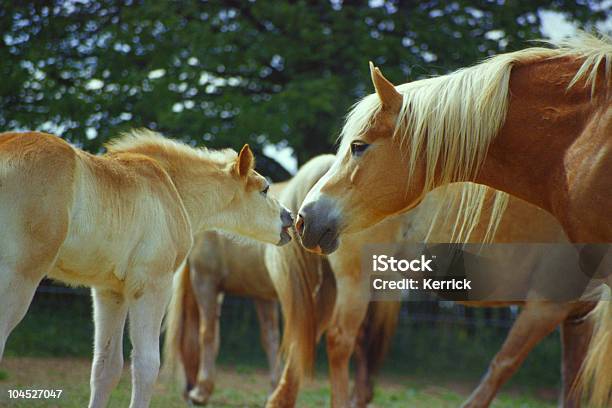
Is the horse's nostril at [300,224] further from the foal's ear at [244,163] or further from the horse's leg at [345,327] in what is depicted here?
the horse's leg at [345,327]

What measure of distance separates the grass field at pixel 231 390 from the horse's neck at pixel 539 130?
2.65 metres

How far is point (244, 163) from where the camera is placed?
4.66 meters

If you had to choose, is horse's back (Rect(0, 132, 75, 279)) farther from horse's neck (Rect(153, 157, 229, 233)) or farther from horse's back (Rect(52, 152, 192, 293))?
horse's neck (Rect(153, 157, 229, 233))

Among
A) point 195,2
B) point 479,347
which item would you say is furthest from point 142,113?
point 479,347

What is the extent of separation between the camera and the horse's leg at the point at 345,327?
567 cm

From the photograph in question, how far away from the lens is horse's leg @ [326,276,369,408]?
5.67 meters

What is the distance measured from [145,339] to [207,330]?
16.1 feet

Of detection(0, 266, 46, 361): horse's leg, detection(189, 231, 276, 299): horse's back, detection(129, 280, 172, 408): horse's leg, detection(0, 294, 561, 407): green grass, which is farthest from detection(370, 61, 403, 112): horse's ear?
detection(189, 231, 276, 299): horse's back

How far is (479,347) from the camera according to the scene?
37.3 feet

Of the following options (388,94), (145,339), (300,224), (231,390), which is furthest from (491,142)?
(231,390)

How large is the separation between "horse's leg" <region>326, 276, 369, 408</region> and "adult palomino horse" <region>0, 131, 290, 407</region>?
5.10ft

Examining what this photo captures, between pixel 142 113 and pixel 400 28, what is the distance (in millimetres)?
4416

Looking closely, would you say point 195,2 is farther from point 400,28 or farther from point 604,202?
point 604,202

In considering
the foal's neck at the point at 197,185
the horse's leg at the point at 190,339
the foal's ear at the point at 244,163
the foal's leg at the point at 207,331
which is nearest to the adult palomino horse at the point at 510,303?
the foal's ear at the point at 244,163
